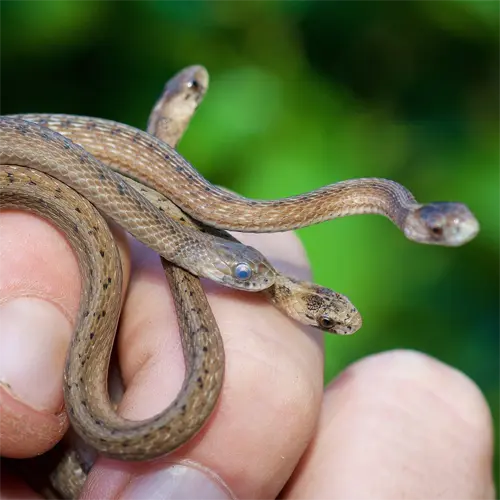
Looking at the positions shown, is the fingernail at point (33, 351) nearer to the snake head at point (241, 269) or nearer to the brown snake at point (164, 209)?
the brown snake at point (164, 209)

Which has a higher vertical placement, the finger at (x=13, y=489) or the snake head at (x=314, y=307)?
the snake head at (x=314, y=307)

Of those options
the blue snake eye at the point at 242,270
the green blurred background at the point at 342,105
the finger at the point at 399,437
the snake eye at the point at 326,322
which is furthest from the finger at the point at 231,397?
the green blurred background at the point at 342,105

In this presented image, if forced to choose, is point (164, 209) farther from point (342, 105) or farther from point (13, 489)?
point (342, 105)

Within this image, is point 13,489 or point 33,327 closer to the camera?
point 33,327

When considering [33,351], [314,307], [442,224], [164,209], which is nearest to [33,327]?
[33,351]

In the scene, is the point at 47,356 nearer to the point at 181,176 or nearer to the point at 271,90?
the point at 181,176
